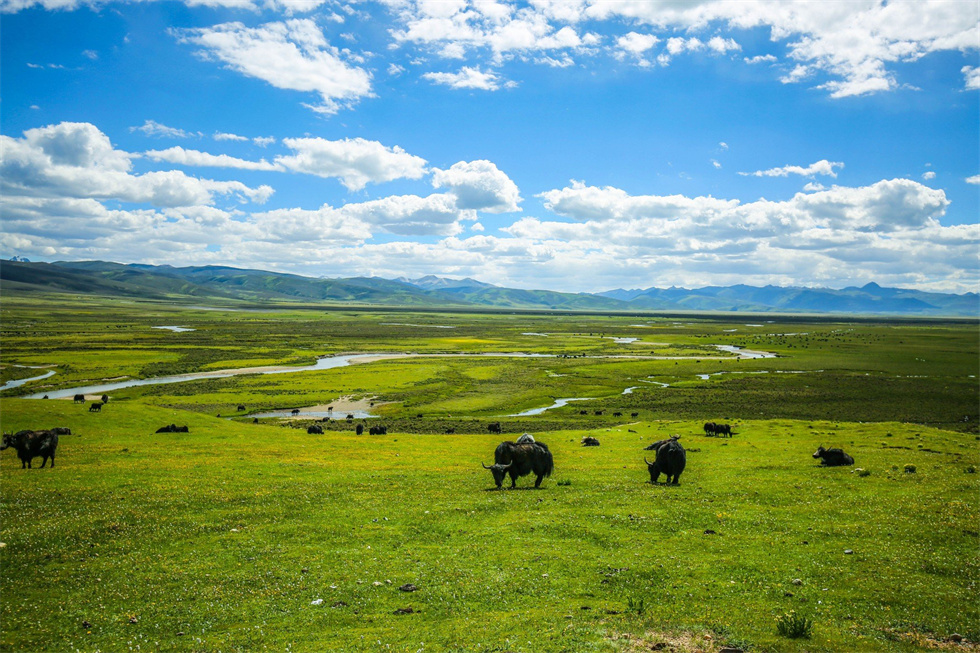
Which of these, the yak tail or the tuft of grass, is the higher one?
the tuft of grass

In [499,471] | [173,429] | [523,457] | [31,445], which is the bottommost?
[173,429]

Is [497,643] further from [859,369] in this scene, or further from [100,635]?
[859,369]

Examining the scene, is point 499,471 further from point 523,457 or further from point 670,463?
point 670,463

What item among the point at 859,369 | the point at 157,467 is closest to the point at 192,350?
the point at 157,467

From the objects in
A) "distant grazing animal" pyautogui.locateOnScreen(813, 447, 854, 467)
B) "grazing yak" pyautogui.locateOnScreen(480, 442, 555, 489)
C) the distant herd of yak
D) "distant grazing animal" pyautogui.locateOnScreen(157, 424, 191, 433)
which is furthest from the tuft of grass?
"distant grazing animal" pyautogui.locateOnScreen(157, 424, 191, 433)

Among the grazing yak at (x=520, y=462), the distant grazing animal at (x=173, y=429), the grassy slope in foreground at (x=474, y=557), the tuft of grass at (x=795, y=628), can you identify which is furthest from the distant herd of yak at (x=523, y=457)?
the distant grazing animal at (x=173, y=429)

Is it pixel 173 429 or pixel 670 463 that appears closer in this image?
pixel 670 463

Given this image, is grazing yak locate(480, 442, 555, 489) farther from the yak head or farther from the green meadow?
the green meadow

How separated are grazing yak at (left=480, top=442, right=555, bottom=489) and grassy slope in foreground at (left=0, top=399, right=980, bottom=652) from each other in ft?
3.41

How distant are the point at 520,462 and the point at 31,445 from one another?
79.1 feet

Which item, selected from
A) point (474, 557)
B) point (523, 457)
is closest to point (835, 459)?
point (523, 457)

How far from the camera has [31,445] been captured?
25.4 m

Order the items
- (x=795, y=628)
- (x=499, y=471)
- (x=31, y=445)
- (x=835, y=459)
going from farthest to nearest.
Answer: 1. (x=835, y=459)
2. (x=31, y=445)
3. (x=499, y=471)
4. (x=795, y=628)

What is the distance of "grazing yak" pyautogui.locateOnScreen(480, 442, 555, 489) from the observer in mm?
23312
